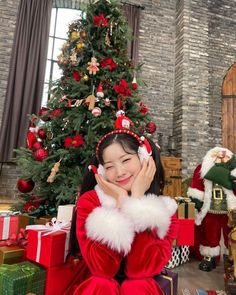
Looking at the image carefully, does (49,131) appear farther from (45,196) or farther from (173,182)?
(173,182)

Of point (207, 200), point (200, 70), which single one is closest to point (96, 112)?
point (207, 200)

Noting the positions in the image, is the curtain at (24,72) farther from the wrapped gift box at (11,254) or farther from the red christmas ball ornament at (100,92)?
the wrapped gift box at (11,254)

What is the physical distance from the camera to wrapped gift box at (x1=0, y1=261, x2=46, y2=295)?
3.78 feet

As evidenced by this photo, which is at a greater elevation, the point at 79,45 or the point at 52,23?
the point at 52,23

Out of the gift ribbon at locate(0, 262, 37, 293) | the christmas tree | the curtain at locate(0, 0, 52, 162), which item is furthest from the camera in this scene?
the curtain at locate(0, 0, 52, 162)

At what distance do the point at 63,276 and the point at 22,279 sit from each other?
218mm

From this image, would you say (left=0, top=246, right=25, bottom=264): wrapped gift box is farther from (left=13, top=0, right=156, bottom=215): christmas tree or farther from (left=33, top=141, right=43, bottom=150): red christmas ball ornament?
(left=33, top=141, right=43, bottom=150): red christmas ball ornament

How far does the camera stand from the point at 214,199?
8.57ft

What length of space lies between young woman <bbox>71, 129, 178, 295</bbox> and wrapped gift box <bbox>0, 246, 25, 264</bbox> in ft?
1.69

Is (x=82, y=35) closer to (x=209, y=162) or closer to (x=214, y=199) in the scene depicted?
(x=209, y=162)

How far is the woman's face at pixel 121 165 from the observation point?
1120mm

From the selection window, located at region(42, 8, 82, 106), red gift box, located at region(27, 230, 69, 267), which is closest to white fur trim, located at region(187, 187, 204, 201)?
red gift box, located at region(27, 230, 69, 267)

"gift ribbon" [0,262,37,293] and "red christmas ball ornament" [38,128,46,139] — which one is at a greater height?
"red christmas ball ornament" [38,128,46,139]

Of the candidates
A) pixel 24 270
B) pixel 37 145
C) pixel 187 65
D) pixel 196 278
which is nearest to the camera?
pixel 24 270
